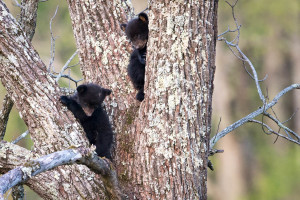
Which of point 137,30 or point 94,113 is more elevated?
point 137,30

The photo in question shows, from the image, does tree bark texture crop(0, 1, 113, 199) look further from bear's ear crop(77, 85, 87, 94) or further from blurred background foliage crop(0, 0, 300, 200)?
blurred background foliage crop(0, 0, 300, 200)

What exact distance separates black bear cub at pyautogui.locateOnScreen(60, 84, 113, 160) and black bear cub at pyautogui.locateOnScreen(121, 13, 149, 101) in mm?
302

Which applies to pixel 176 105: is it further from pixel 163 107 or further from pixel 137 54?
pixel 137 54

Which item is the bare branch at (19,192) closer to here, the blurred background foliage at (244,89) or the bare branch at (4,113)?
the bare branch at (4,113)

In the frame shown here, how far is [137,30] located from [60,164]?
97.1 inches

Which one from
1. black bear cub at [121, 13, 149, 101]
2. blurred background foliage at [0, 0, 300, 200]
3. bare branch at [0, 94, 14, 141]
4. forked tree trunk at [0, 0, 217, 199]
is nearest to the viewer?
forked tree trunk at [0, 0, 217, 199]

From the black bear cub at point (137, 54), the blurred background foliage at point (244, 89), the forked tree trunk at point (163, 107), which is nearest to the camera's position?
the forked tree trunk at point (163, 107)

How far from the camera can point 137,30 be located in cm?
538

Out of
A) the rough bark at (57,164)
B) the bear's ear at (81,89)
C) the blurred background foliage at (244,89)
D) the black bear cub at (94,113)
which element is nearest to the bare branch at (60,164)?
the rough bark at (57,164)

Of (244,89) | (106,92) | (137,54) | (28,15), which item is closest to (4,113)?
(28,15)

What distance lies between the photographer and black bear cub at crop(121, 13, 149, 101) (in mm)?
4977

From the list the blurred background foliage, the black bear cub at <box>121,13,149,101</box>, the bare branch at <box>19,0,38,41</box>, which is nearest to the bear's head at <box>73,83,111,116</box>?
the black bear cub at <box>121,13,149,101</box>

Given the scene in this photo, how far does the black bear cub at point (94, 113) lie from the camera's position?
191 inches

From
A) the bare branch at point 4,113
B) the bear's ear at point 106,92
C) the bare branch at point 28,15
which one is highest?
the bare branch at point 28,15
